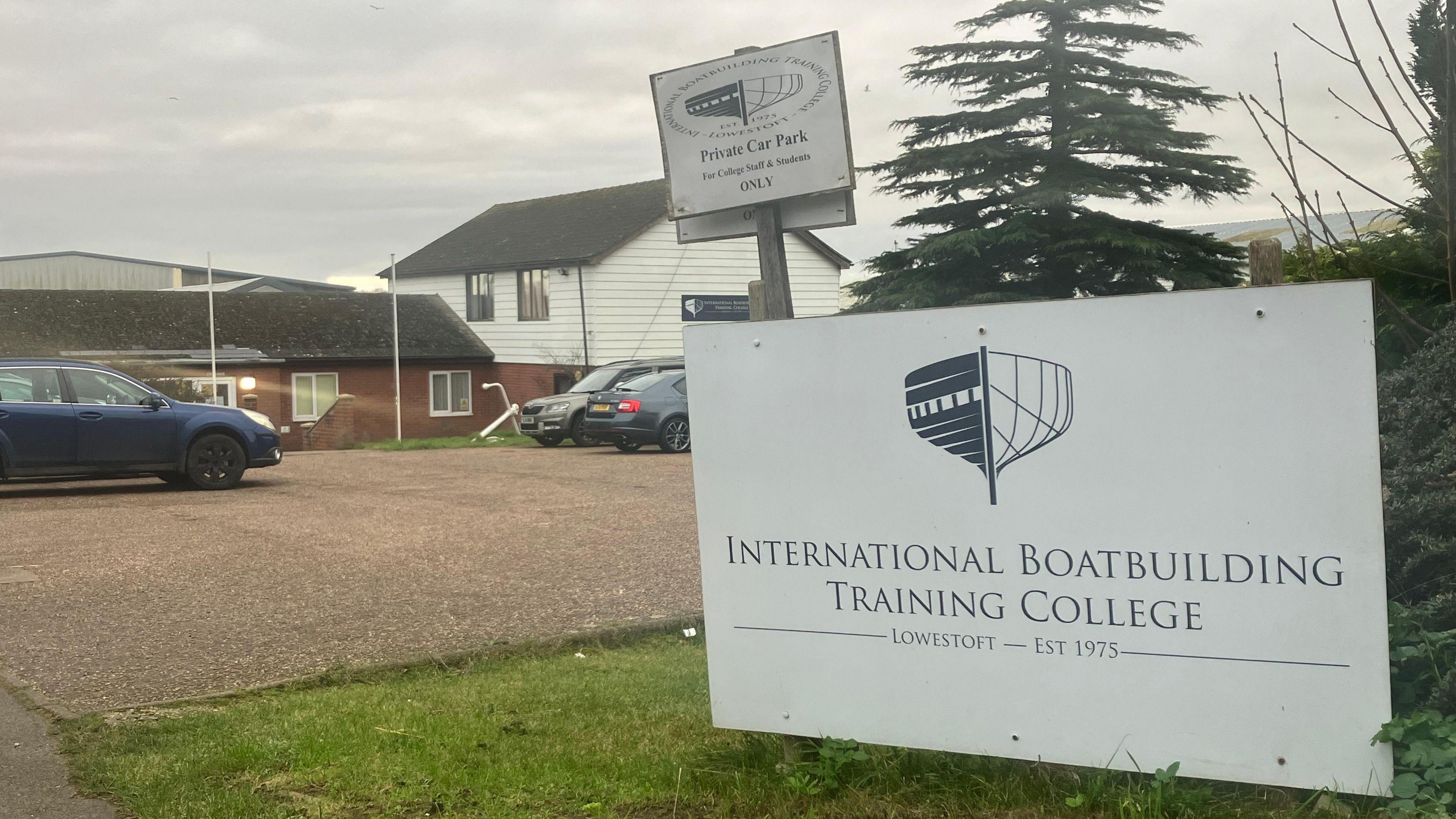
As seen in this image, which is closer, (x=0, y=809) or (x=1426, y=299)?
(x=0, y=809)

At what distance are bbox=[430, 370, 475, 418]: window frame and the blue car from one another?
69.4ft

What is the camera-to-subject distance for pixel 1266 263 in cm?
364

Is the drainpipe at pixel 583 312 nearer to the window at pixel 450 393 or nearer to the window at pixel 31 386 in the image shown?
the window at pixel 450 393

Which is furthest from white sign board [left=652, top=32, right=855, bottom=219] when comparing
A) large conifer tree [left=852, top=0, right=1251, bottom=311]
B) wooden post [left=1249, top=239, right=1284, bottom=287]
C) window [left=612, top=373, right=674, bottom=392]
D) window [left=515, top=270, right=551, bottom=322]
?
window [left=515, top=270, right=551, bottom=322]

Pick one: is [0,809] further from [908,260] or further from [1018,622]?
[908,260]

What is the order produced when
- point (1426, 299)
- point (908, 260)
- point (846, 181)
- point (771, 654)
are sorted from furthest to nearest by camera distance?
point (908, 260) → point (846, 181) → point (1426, 299) → point (771, 654)

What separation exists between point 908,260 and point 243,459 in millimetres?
9222

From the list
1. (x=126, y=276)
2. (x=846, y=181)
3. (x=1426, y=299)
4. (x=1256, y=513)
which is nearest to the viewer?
(x=1256, y=513)

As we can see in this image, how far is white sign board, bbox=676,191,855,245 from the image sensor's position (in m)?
5.72

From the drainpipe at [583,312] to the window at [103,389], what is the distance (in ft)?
63.3

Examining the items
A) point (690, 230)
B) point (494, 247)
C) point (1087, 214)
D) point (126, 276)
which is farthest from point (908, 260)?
point (126, 276)

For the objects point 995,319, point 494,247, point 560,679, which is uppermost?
point 494,247

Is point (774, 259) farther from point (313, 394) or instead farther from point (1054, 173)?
point (313, 394)

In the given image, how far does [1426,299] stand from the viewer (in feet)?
16.4
